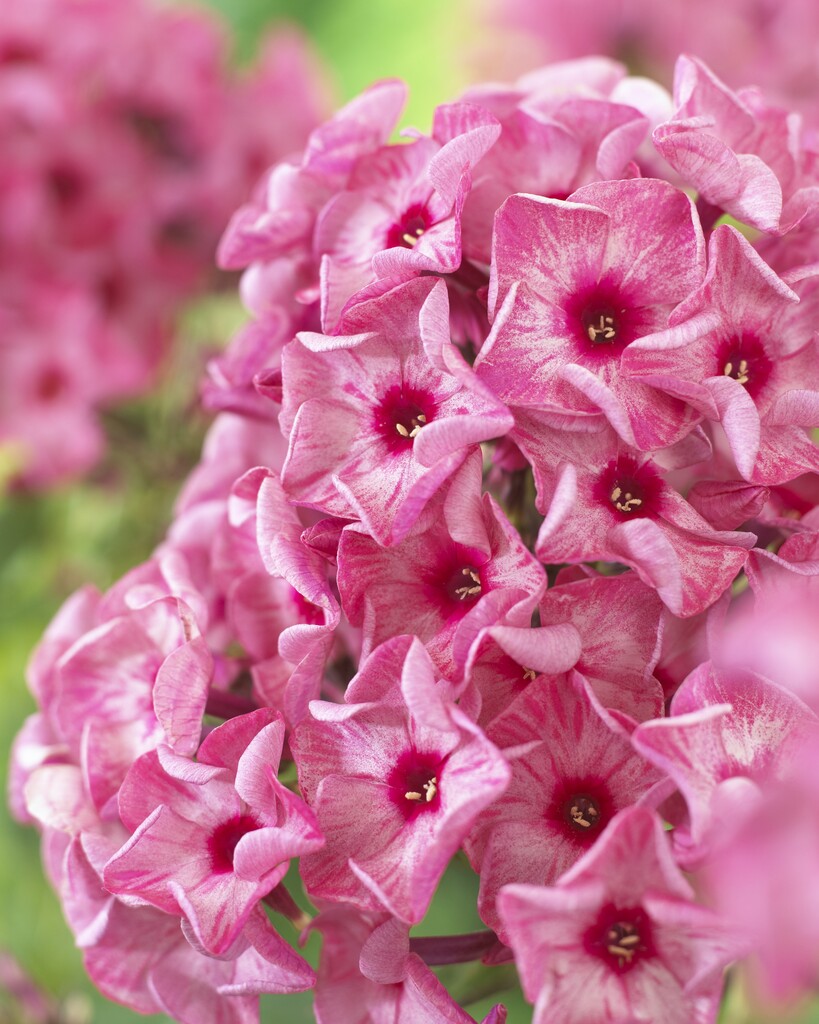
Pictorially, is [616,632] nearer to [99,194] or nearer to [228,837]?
[228,837]

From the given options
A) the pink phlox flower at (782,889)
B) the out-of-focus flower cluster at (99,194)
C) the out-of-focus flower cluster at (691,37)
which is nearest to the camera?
the pink phlox flower at (782,889)

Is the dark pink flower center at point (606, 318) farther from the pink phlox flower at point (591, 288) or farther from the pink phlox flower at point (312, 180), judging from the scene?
the pink phlox flower at point (312, 180)

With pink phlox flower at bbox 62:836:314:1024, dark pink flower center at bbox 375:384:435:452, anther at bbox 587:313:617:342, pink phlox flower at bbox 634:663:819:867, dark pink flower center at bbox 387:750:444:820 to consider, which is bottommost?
pink phlox flower at bbox 62:836:314:1024

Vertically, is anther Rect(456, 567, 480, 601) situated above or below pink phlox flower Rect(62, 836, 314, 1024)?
above

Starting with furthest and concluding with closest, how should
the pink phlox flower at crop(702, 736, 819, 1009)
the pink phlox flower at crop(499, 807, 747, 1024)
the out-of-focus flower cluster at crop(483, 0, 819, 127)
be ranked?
1. the out-of-focus flower cluster at crop(483, 0, 819, 127)
2. the pink phlox flower at crop(499, 807, 747, 1024)
3. the pink phlox flower at crop(702, 736, 819, 1009)

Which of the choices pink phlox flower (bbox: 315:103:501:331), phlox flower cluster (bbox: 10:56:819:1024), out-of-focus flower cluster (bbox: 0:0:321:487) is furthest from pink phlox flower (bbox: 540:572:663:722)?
out-of-focus flower cluster (bbox: 0:0:321:487)

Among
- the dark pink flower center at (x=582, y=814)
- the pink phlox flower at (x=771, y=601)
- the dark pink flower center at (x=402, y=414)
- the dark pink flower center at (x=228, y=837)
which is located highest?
the dark pink flower center at (x=402, y=414)

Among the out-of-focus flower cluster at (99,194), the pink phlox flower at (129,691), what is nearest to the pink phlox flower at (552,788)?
the pink phlox flower at (129,691)

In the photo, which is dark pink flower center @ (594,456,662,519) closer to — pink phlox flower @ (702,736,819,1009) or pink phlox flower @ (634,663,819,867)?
pink phlox flower @ (634,663,819,867)
